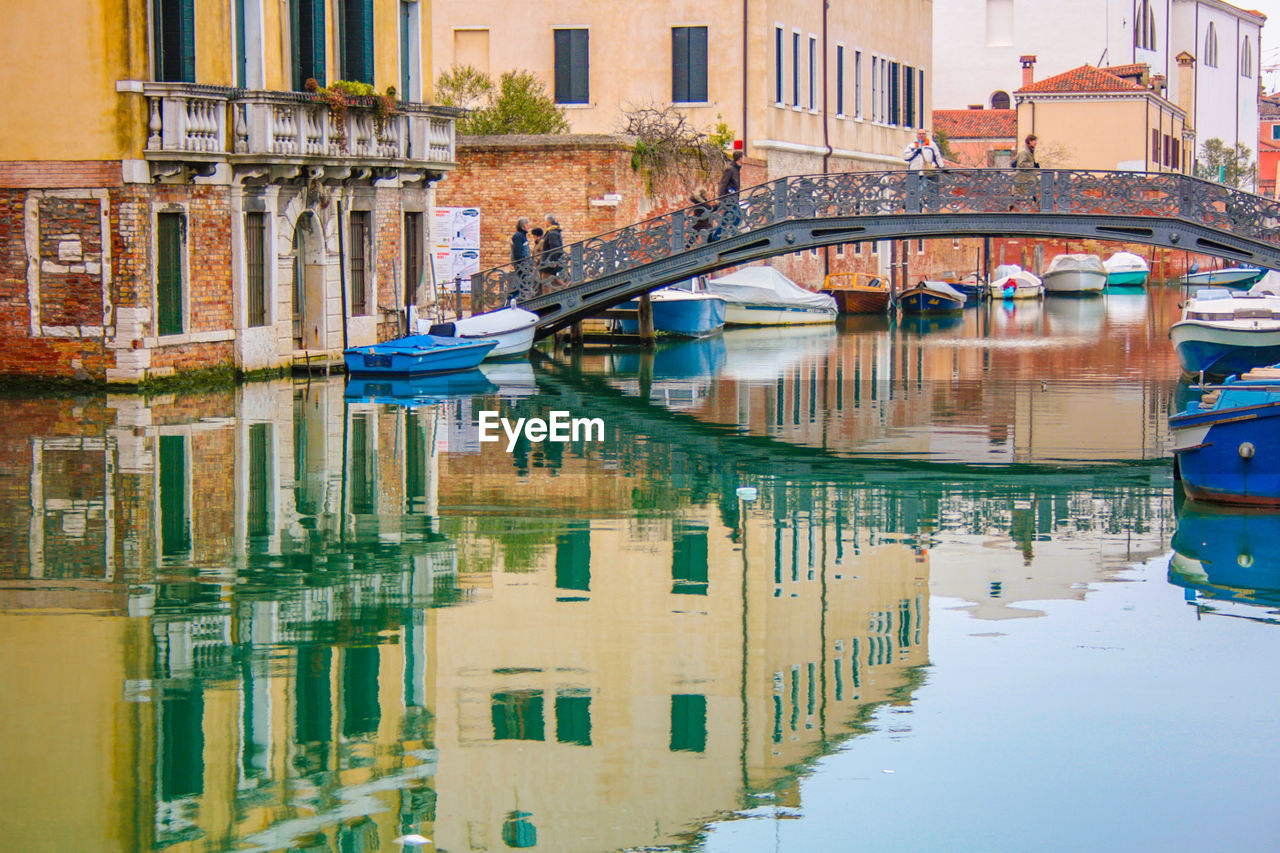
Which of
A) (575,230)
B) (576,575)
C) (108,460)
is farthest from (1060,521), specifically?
(575,230)

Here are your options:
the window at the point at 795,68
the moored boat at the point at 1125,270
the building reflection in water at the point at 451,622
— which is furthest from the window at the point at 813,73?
the moored boat at the point at 1125,270

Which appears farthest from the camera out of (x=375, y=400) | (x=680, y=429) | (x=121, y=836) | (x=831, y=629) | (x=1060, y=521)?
(x=375, y=400)

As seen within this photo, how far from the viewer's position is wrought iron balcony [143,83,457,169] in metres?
21.6

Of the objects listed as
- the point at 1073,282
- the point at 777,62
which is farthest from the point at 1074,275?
the point at 777,62

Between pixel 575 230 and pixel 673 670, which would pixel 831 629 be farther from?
pixel 575 230

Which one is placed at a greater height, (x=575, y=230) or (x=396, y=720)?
(x=575, y=230)

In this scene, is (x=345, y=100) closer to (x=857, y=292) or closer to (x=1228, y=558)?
(x=1228, y=558)

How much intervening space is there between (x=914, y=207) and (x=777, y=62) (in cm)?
1275

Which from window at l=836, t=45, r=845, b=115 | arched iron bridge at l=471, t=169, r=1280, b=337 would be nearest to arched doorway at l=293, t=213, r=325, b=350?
arched iron bridge at l=471, t=169, r=1280, b=337

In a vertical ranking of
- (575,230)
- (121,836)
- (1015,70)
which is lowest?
(121,836)

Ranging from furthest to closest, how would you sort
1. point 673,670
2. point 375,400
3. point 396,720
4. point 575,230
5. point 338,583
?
point 575,230 < point 375,400 < point 338,583 < point 673,670 < point 396,720

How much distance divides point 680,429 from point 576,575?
843cm

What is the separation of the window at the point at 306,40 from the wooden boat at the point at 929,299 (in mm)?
24919

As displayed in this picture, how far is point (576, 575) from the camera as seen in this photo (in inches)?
447
